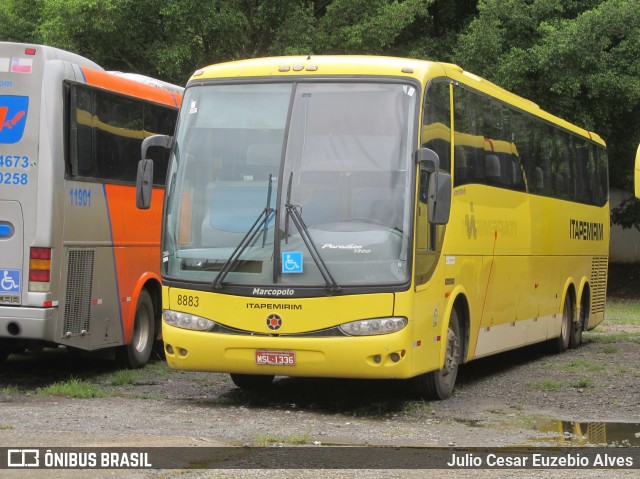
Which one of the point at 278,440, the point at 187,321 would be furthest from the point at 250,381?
the point at 278,440

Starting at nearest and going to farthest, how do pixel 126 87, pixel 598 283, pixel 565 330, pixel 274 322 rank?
1. pixel 274 322
2. pixel 126 87
3. pixel 565 330
4. pixel 598 283

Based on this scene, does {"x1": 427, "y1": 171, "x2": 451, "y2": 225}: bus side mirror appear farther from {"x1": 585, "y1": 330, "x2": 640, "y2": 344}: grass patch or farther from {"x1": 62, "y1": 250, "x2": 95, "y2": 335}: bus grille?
{"x1": 585, "y1": 330, "x2": 640, "y2": 344}: grass patch

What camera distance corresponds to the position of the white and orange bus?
1249cm

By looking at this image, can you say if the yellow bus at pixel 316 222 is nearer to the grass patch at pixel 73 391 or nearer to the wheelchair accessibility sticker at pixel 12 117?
the grass patch at pixel 73 391

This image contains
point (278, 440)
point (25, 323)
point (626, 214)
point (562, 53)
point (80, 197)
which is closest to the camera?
point (278, 440)

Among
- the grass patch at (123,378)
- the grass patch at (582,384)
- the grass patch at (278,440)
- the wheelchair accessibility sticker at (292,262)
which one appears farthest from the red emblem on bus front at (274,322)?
the grass patch at (582,384)

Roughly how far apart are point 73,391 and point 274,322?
2.48 meters

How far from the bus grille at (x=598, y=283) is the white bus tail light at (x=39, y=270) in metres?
10.8

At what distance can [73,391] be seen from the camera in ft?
40.1

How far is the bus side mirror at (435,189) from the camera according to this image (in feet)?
37.1

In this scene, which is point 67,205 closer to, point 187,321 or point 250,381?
point 187,321

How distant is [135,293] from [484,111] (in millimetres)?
4708

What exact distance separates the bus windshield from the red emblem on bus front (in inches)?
12.2

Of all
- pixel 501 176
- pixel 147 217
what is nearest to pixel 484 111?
pixel 501 176
